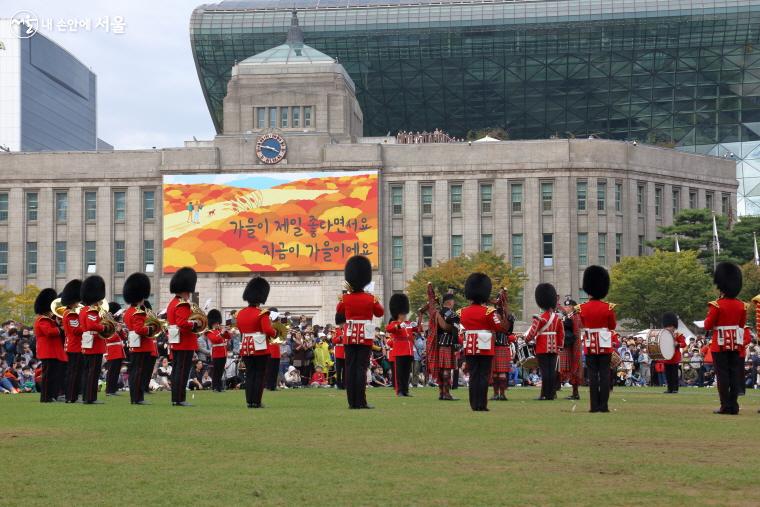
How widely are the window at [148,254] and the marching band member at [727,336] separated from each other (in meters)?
86.1

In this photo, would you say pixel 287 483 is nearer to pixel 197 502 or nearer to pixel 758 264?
pixel 197 502

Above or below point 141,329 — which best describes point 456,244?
above

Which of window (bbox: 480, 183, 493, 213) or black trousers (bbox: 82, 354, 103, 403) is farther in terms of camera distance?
window (bbox: 480, 183, 493, 213)

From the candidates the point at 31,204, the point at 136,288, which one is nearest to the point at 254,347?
the point at 136,288

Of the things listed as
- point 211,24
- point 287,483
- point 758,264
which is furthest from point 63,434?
point 211,24

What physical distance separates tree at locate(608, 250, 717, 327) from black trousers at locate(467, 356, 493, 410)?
6686 cm

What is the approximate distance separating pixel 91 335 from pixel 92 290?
878 mm

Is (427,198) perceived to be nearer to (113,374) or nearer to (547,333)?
(113,374)

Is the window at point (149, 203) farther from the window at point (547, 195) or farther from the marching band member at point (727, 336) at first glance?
the marching band member at point (727, 336)

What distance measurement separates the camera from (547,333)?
94.2 feet

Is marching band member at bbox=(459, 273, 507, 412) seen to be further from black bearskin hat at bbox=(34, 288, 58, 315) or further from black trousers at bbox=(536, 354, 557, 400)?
black bearskin hat at bbox=(34, 288, 58, 315)

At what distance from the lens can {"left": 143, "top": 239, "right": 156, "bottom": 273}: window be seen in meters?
106

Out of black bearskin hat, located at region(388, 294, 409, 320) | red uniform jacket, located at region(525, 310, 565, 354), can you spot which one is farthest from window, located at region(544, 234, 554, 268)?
red uniform jacket, located at region(525, 310, 565, 354)

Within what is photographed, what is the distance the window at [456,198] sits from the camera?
4094 inches
